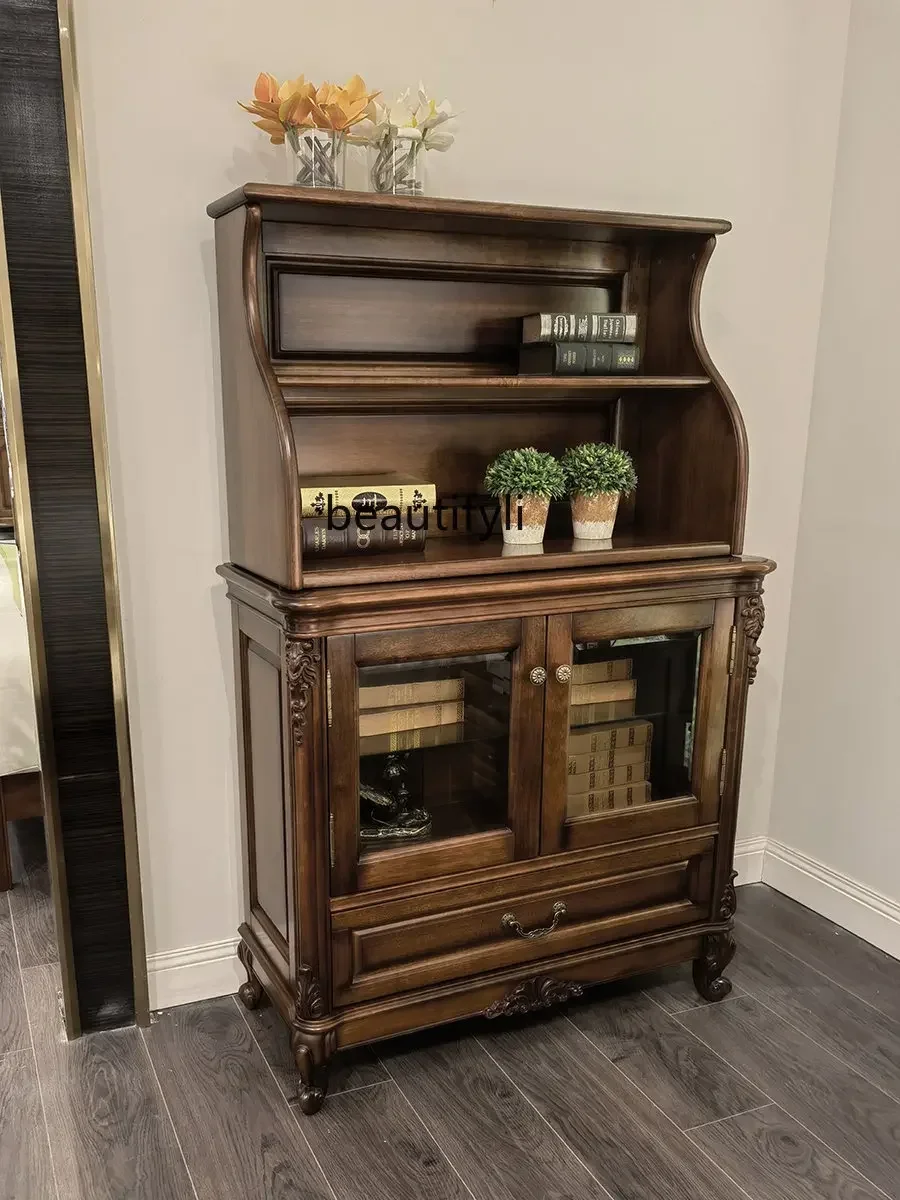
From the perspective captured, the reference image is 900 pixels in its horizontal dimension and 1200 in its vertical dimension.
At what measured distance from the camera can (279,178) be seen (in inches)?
75.8

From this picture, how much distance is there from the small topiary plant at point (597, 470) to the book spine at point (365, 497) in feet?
1.02

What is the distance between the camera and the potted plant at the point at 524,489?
192cm

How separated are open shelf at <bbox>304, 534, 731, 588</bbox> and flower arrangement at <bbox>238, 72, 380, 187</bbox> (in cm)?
70

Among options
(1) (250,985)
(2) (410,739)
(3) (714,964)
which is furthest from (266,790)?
(3) (714,964)

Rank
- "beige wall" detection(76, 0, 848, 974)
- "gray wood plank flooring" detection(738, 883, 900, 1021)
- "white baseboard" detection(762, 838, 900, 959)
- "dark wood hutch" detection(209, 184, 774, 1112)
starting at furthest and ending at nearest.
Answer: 1. "white baseboard" detection(762, 838, 900, 959)
2. "gray wood plank flooring" detection(738, 883, 900, 1021)
3. "beige wall" detection(76, 0, 848, 974)
4. "dark wood hutch" detection(209, 184, 774, 1112)

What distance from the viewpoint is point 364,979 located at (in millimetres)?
1827

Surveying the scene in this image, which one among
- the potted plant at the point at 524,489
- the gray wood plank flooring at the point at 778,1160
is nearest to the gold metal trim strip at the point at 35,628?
the potted plant at the point at 524,489

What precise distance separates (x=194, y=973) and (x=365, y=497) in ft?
3.81

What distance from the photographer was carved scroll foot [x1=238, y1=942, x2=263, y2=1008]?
2.11 meters

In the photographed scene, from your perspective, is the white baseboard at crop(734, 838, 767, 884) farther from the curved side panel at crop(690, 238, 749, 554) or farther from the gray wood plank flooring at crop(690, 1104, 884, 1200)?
the curved side panel at crop(690, 238, 749, 554)

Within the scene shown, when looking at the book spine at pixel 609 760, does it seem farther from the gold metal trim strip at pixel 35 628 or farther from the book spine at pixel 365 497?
the gold metal trim strip at pixel 35 628

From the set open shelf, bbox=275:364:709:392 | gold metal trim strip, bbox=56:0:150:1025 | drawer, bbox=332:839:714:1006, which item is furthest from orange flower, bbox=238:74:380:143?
drawer, bbox=332:839:714:1006

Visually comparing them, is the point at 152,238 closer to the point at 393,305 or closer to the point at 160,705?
the point at 393,305

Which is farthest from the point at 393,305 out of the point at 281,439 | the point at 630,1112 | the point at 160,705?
the point at 630,1112
